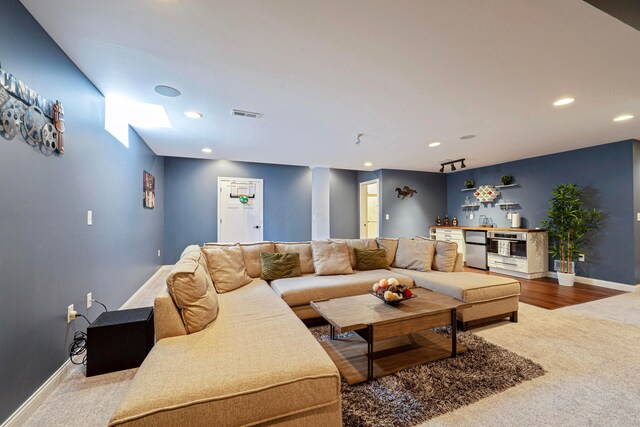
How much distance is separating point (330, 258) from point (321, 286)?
59 centimetres

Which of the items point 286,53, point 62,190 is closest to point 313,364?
point 286,53

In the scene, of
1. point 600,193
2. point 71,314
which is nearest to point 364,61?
point 71,314

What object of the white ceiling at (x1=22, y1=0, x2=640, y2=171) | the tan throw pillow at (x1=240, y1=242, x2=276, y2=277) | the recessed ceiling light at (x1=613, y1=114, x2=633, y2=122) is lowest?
the tan throw pillow at (x1=240, y1=242, x2=276, y2=277)

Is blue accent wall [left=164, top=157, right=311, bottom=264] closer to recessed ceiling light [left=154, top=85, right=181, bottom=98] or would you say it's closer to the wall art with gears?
recessed ceiling light [left=154, top=85, right=181, bottom=98]

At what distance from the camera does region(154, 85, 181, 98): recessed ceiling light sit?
2479mm

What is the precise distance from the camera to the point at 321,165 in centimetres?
634

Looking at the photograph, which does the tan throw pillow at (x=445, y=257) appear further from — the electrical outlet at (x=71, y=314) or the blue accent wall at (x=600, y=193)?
the electrical outlet at (x=71, y=314)

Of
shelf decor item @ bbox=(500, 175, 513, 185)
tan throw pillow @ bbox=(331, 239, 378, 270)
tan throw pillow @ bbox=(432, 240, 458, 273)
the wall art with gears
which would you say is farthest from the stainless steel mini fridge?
the wall art with gears

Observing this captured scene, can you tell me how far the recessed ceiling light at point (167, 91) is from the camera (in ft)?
8.13

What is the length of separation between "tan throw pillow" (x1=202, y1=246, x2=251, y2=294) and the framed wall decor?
6.95 feet

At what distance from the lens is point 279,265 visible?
3086 millimetres

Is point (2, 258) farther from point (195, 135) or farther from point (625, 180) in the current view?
point (625, 180)

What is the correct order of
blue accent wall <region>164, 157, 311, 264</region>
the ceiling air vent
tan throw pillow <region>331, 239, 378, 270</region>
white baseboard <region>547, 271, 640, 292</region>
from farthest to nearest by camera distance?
blue accent wall <region>164, 157, 311, 264</region>
white baseboard <region>547, 271, 640, 292</region>
tan throw pillow <region>331, 239, 378, 270</region>
the ceiling air vent

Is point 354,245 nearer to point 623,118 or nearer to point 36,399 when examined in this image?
point 36,399
